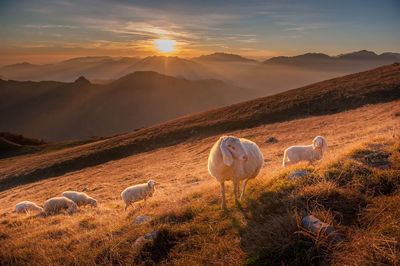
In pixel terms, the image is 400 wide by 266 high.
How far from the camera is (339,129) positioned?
3030 centimetres

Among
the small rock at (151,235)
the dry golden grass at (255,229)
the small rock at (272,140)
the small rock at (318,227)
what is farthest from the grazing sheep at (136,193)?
the small rock at (272,140)

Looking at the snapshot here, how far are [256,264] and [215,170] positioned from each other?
171 inches

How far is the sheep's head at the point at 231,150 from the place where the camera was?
30.7ft

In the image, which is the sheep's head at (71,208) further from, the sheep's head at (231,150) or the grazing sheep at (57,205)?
the sheep's head at (231,150)

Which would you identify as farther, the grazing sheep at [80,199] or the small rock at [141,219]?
the grazing sheep at [80,199]

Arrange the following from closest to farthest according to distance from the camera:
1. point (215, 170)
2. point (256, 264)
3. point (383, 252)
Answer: point (383, 252) → point (256, 264) → point (215, 170)

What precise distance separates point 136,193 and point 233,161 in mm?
9126

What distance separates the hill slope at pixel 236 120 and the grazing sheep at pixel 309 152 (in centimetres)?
2799

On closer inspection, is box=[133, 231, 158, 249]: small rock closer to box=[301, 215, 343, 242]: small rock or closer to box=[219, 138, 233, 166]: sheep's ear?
box=[219, 138, 233, 166]: sheep's ear

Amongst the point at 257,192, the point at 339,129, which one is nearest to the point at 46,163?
the point at 339,129

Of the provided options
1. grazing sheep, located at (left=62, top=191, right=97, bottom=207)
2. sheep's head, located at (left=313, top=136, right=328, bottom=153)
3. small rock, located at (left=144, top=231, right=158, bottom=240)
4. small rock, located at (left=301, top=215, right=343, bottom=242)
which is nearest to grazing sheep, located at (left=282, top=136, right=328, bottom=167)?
sheep's head, located at (left=313, top=136, right=328, bottom=153)

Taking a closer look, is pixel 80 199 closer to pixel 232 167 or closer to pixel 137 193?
pixel 137 193

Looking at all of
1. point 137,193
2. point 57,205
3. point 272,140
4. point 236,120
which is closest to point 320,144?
point 137,193

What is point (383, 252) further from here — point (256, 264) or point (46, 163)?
point (46, 163)
